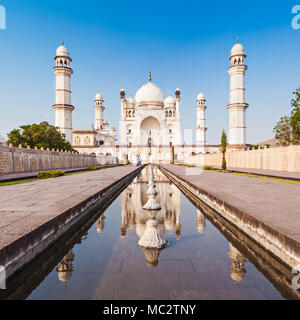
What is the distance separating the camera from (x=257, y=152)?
19703 millimetres

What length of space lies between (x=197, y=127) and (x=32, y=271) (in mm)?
48238

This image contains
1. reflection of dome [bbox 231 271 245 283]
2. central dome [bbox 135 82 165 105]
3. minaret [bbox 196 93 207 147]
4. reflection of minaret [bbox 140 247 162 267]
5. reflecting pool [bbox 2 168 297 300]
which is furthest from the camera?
central dome [bbox 135 82 165 105]

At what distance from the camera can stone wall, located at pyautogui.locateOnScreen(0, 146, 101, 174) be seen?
42.3ft

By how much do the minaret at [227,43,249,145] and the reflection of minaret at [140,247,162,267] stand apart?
3731cm

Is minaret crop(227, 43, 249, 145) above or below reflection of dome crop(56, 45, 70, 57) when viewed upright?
below

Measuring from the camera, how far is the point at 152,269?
2.34m

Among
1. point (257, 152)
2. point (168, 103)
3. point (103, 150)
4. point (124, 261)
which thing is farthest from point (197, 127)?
point (124, 261)

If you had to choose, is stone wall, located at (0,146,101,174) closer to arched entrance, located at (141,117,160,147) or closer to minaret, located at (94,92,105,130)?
arched entrance, located at (141,117,160,147)

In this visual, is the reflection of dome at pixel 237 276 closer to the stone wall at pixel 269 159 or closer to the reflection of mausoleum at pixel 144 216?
the reflection of mausoleum at pixel 144 216

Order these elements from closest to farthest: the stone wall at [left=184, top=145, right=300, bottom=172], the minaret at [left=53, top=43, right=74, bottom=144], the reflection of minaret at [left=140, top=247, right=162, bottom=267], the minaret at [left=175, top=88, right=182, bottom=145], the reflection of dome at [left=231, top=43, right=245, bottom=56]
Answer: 1. the reflection of minaret at [left=140, top=247, right=162, bottom=267]
2. the stone wall at [left=184, top=145, right=300, bottom=172]
3. the minaret at [left=53, top=43, right=74, bottom=144]
4. the reflection of dome at [left=231, top=43, right=245, bottom=56]
5. the minaret at [left=175, top=88, right=182, bottom=145]

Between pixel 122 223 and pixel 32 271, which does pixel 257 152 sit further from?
pixel 32 271

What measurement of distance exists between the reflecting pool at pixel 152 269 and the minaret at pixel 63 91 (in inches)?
1356

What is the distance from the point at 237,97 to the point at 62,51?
27639 millimetres

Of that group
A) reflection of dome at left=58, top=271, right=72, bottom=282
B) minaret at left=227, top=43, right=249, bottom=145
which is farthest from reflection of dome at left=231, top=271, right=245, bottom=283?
minaret at left=227, top=43, right=249, bottom=145
